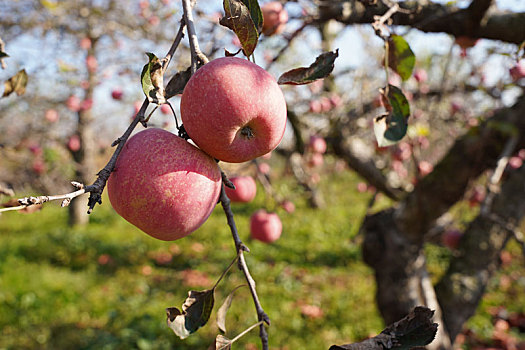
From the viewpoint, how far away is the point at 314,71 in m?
0.69

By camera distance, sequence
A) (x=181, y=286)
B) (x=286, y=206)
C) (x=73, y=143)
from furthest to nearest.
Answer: (x=73, y=143) < (x=181, y=286) < (x=286, y=206)

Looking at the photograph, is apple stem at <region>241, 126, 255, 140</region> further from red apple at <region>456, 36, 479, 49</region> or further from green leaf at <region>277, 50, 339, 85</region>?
red apple at <region>456, 36, 479, 49</region>

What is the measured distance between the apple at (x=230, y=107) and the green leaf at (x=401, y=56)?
1.26 feet

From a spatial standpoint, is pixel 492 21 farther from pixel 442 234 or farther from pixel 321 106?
pixel 321 106

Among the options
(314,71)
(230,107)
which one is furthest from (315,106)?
(230,107)

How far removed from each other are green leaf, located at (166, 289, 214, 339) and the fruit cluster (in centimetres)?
12

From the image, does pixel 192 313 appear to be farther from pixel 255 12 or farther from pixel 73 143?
pixel 73 143

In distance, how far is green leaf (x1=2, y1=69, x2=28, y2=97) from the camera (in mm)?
1045

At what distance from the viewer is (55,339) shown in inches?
129

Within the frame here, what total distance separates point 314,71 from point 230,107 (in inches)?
7.0

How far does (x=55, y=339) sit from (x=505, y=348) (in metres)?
3.70

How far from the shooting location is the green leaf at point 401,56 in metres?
0.88

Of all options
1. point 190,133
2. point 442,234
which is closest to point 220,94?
point 190,133

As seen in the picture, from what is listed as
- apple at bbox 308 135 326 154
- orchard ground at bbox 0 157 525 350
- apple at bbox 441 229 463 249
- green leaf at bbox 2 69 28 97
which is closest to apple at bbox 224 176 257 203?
orchard ground at bbox 0 157 525 350
